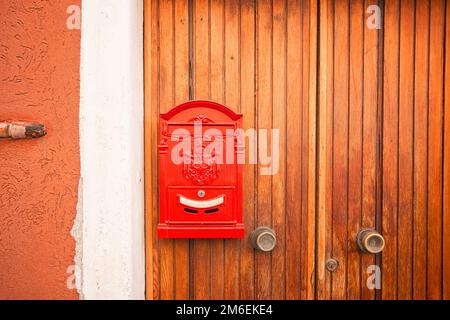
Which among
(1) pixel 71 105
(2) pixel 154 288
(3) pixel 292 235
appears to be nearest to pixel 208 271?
(2) pixel 154 288

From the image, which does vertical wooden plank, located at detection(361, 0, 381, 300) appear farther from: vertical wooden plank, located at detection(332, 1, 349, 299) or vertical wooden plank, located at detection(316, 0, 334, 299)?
vertical wooden plank, located at detection(316, 0, 334, 299)

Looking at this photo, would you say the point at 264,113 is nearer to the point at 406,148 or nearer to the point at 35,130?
the point at 406,148

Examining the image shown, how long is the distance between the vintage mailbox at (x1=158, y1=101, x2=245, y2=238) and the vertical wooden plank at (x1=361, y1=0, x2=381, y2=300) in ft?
3.03

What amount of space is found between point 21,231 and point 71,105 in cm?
82

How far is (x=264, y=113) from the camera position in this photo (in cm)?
187

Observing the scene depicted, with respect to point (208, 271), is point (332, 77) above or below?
above

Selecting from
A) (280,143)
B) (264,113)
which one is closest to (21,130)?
(264,113)

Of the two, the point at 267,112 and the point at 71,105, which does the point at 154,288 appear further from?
the point at 267,112

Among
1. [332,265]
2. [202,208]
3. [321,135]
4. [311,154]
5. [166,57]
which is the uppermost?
[166,57]

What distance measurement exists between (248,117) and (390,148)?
1.02 metres

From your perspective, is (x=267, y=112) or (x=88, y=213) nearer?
(x=88, y=213)

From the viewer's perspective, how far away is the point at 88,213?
160 cm

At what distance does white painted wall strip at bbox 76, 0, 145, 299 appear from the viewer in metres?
1.57

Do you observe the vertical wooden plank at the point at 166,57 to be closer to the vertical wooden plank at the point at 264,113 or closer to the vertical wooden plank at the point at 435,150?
the vertical wooden plank at the point at 264,113
